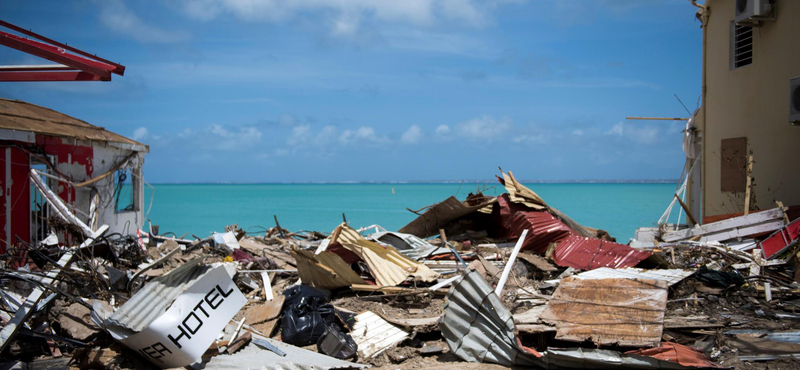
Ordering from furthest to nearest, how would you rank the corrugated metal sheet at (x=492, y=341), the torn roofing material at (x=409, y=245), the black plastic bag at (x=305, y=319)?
1. the torn roofing material at (x=409, y=245)
2. the black plastic bag at (x=305, y=319)
3. the corrugated metal sheet at (x=492, y=341)

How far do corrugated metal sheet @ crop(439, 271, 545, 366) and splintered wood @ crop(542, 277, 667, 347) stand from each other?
68cm

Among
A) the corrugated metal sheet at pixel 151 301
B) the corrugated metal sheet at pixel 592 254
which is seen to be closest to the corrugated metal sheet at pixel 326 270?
the corrugated metal sheet at pixel 151 301

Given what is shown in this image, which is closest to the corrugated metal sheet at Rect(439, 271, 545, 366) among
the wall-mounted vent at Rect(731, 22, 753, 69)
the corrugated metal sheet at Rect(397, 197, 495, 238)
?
the corrugated metal sheet at Rect(397, 197, 495, 238)

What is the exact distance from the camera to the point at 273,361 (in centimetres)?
648

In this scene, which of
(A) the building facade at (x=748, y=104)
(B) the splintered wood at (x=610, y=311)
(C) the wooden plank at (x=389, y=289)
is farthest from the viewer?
(A) the building facade at (x=748, y=104)

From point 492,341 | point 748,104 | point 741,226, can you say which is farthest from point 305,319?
point 748,104

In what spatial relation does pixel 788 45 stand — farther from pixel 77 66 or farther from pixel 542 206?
pixel 77 66

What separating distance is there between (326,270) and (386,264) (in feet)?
3.90

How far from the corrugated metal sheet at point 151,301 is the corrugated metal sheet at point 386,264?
11.0 feet

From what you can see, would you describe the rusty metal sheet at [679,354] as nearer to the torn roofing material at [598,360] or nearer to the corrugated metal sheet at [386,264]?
the torn roofing material at [598,360]

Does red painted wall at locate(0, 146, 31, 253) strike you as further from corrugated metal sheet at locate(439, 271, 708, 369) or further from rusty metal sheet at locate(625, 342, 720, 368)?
rusty metal sheet at locate(625, 342, 720, 368)

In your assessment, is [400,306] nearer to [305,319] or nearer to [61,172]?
[305,319]

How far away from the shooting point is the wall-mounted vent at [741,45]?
42.9 feet

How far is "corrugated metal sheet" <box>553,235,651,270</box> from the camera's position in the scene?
979 centimetres
